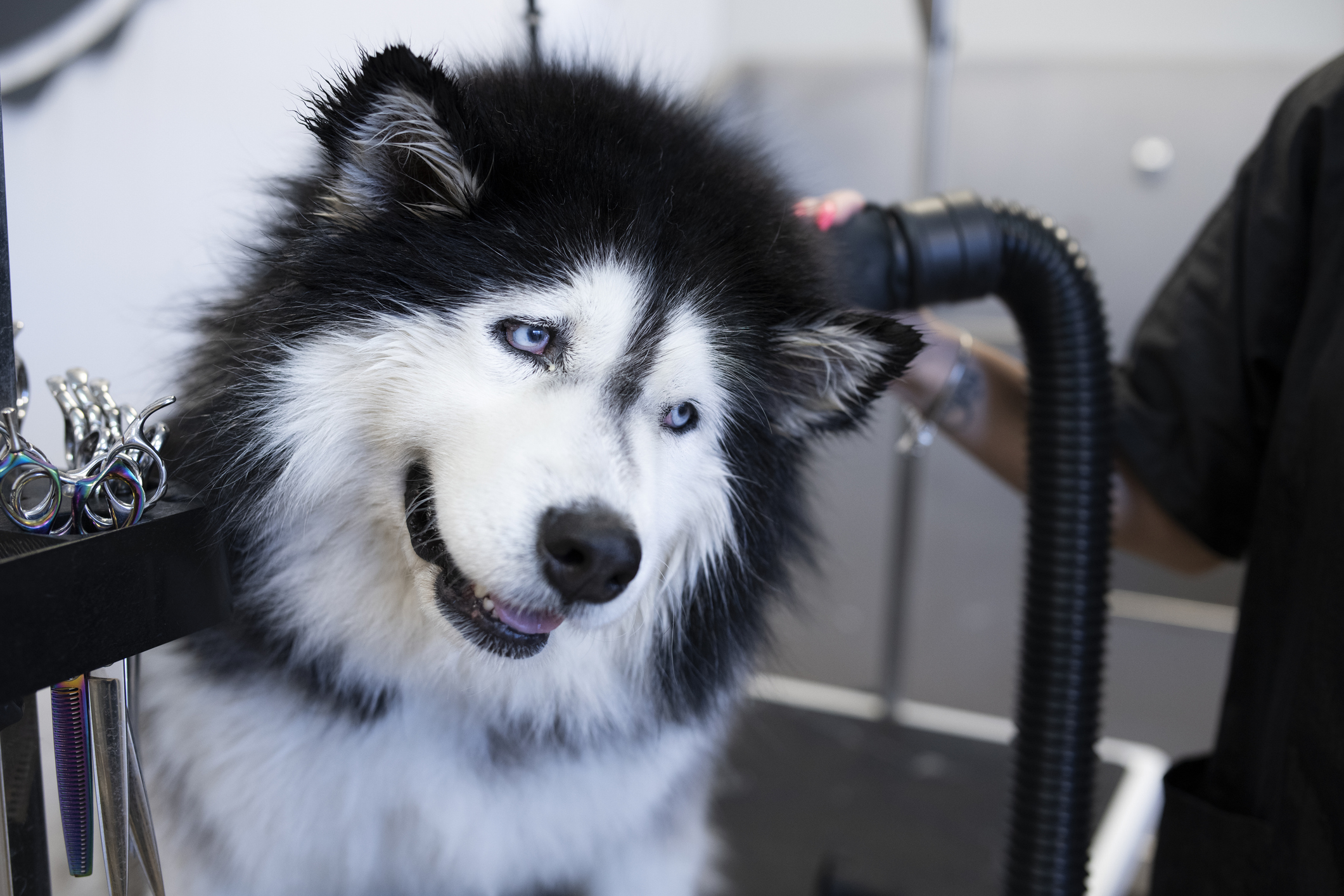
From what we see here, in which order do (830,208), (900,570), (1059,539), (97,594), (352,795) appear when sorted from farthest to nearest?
(900,570), (1059,539), (830,208), (352,795), (97,594)

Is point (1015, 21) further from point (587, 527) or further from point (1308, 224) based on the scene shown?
point (587, 527)

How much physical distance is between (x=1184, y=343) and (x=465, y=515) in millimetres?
950

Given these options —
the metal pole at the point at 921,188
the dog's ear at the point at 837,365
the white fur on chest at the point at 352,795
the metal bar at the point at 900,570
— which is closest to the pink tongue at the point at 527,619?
the white fur on chest at the point at 352,795

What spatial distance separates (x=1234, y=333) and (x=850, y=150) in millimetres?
1545

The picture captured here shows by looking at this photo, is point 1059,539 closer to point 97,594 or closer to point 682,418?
point 682,418

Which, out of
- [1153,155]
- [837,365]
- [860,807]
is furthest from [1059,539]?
[1153,155]

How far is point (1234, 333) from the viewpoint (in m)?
1.15

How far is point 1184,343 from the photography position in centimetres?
118

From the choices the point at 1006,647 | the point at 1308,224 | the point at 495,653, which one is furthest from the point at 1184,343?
the point at 1006,647

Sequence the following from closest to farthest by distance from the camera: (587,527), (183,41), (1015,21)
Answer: (587,527), (183,41), (1015,21)

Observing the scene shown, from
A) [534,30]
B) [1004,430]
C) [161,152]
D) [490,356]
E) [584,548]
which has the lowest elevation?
[1004,430]

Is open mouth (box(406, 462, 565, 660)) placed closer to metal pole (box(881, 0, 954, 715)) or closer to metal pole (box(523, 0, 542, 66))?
metal pole (box(523, 0, 542, 66))

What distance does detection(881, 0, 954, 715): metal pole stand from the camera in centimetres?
234

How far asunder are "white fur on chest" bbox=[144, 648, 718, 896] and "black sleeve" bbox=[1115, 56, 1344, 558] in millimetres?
765
